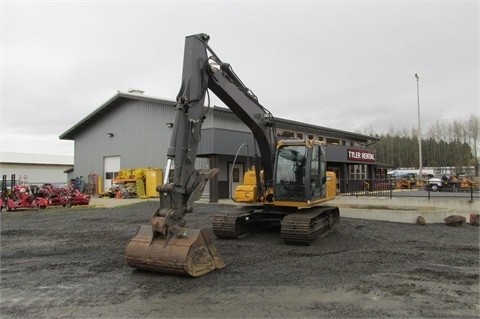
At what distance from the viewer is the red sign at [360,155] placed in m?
34.7

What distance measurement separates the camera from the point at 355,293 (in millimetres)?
6148

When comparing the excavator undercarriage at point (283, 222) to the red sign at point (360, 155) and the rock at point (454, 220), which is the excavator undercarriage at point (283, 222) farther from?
the red sign at point (360, 155)

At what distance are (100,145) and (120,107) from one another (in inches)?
153

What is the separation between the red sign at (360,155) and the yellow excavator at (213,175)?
2295 cm

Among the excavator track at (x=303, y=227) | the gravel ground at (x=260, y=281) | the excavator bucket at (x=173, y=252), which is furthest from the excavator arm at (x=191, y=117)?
the excavator track at (x=303, y=227)

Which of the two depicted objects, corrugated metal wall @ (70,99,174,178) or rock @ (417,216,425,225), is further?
corrugated metal wall @ (70,99,174,178)

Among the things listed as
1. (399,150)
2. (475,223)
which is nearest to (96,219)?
(475,223)

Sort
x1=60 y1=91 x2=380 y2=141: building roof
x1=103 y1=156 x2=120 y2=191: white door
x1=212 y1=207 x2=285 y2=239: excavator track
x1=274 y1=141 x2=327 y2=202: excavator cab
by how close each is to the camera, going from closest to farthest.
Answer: x1=274 y1=141 x2=327 y2=202: excavator cab → x1=212 y1=207 x2=285 y2=239: excavator track → x1=60 y1=91 x2=380 y2=141: building roof → x1=103 y1=156 x2=120 y2=191: white door

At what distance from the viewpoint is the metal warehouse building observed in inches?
969

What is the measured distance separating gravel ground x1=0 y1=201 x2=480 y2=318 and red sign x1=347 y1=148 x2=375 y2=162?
2361cm

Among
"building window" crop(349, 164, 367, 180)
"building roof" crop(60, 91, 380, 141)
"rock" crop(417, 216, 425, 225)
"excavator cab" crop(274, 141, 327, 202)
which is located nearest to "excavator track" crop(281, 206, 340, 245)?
"excavator cab" crop(274, 141, 327, 202)

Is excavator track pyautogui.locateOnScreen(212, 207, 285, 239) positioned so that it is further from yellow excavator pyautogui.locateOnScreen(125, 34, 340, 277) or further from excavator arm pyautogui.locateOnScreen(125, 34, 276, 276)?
excavator arm pyautogui.locateOnScreen(125, 34, 276, 276)

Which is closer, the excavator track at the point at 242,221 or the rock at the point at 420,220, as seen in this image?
the excavator track at the point at 242,221

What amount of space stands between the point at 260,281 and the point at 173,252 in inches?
59.9
